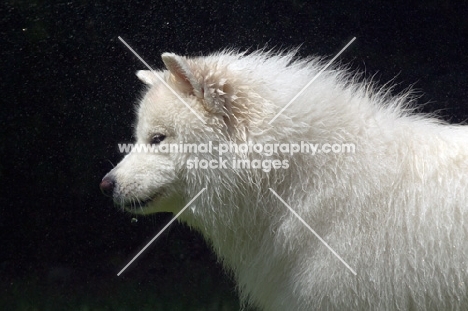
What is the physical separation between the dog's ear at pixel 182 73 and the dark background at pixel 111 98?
10.9 ft

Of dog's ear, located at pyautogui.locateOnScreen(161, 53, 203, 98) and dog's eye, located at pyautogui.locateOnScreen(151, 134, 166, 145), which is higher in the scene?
dog's ear, located at pyautogui.locateOnScreen(161, 53, 203, 98)

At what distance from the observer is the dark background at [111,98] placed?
6.63 metres

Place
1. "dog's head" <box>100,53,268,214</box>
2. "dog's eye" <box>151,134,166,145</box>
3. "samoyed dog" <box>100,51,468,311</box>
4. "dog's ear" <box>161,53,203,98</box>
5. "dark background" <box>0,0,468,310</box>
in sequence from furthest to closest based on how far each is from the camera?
"dark background" <box>0,0,468,310</box> < "dog's eye" <box>151,134,166,145</box> < "dog's head" <box>100,53,268,214</box> < "dog's ear" <box>161,53,203,98</box> < "samoyed dog" <box>100,51,468,311</box>

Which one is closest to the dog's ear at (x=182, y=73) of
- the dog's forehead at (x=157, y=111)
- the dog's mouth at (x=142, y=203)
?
the dog's forehead at (x=157, y=111)

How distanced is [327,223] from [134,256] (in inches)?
162

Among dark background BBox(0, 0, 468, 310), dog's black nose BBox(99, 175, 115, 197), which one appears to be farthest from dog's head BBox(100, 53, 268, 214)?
dark background BBox(0, 0, 468, 310)

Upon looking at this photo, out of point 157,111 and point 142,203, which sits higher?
point 157,111

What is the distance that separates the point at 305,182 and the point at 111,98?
3.93m

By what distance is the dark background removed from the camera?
6.63 meters

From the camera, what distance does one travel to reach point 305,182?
3.45 metres

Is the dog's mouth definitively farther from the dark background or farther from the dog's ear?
the dark background

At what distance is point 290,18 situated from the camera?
670 centimetres

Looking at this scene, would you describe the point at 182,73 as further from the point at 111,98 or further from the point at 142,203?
the point at 111,98

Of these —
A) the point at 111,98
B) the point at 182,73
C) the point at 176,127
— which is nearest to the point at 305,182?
the point at 176,127
